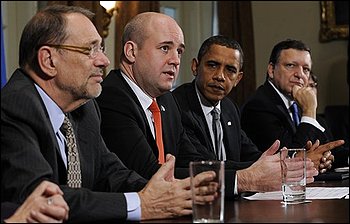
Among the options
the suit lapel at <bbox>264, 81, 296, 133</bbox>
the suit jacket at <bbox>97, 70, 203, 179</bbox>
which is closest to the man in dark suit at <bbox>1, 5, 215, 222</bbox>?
the suit jacket at <bbox>97, 70, 203, 179</bbox>

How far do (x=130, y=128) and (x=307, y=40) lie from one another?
6.16m

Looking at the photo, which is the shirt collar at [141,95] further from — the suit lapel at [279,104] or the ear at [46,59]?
the suit lapel at [279,104]

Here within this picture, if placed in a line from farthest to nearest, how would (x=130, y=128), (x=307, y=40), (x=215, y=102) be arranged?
(x=307, y=40) → (x=215, y=102) → (x=130, y=128)

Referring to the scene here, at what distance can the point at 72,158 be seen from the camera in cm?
237

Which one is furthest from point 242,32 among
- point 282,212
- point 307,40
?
point 282,212

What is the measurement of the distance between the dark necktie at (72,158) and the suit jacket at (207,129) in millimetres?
1182

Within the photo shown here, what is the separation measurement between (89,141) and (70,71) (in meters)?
0.25

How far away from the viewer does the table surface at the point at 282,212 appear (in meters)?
1.95

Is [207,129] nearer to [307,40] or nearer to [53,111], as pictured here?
[53,111]

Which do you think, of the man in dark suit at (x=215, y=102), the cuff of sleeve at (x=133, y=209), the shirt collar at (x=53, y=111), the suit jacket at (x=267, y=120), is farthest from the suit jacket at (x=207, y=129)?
the cuff of sleeve at (x=133, y=209)

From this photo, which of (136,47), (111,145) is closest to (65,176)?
(111,145)

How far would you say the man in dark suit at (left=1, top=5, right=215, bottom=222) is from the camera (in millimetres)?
2047

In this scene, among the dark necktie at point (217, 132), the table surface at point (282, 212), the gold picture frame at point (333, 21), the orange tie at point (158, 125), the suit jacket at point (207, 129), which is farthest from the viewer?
the gold picture frame at point (333, 21)

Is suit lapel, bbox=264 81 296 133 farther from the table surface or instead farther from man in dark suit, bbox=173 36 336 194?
the table surface
